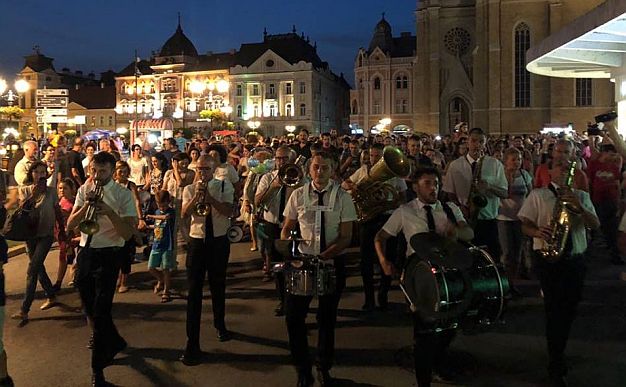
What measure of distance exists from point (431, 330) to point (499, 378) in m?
1.23

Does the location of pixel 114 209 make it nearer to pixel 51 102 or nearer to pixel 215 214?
pixel 215 214

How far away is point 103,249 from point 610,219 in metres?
8.79

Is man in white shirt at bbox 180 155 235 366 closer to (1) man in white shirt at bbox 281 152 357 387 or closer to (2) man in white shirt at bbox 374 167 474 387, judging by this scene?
(1) man in white shirt at bbox 281 152 357 387

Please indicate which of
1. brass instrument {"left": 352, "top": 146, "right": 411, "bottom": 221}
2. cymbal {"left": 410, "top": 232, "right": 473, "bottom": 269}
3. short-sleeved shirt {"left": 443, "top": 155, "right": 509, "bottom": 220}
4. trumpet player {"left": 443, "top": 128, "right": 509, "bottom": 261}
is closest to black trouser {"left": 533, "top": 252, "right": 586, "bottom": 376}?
cymbal {"left": 410, "top": 232, "right": 473, "bottom": 269}

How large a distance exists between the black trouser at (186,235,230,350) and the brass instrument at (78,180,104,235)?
112cm

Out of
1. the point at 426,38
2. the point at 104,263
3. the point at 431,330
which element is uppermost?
the point at 426,38

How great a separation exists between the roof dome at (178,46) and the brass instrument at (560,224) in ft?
301

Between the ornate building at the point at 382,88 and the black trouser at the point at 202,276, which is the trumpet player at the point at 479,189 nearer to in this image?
the black trouser at the point at 202,276

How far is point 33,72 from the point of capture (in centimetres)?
10450

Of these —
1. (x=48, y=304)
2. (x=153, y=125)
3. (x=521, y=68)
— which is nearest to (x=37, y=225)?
(x=48, y=304)

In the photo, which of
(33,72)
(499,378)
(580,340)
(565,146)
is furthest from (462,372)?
(33,72)

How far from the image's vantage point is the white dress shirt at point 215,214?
6.09m

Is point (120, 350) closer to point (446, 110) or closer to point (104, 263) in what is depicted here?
point (104, 263)

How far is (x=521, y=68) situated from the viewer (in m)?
54.5
